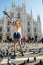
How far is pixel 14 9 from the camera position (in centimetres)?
5794

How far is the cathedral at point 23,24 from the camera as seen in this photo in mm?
54969

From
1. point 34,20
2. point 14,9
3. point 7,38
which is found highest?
point 14,9

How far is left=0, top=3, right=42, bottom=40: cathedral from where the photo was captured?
180 feet

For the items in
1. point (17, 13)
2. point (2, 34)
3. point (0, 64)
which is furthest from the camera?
point (17, 13)

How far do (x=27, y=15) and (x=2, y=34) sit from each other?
10225mm

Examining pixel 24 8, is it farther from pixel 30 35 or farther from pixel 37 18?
pixel 30 35

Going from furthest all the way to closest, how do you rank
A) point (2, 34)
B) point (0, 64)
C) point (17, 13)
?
point (17, 13)
point (2, 34)
point (0, 64)

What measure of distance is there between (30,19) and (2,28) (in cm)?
934

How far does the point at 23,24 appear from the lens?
185 feet

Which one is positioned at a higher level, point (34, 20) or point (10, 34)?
point (34, 20)

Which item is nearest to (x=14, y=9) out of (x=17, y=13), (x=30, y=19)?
(x=17, y=13)

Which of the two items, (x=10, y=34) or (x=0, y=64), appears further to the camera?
(x=10, y=34)

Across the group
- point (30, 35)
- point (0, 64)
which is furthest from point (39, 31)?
point (0, 64)

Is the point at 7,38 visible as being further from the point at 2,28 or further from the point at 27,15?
the point at 27,15
